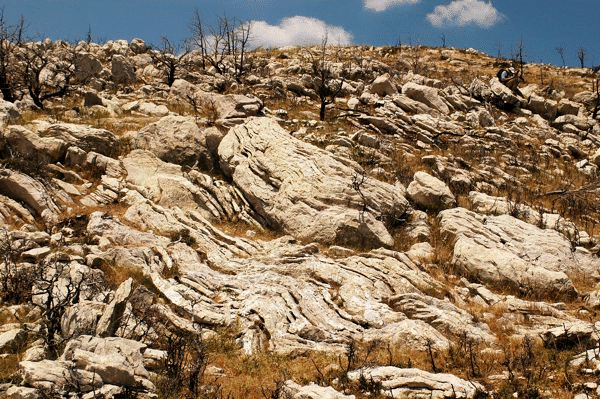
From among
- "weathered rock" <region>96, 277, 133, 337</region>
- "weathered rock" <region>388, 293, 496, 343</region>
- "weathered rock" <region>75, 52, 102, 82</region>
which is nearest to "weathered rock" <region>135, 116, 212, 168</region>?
"weathered rock" <region>96, 277, 133, 337</region>

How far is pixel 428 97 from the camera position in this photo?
35.4 meters

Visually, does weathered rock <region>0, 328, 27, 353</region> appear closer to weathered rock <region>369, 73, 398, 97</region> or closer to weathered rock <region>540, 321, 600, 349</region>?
weathered rock <region>540, 321, 600, 349</region>

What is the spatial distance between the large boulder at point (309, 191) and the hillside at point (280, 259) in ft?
0.25

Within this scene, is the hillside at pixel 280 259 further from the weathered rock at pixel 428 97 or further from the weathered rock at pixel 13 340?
A: the weathered rock at pixel 428 97

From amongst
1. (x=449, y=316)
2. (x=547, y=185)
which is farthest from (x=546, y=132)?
(x=449, y=316)

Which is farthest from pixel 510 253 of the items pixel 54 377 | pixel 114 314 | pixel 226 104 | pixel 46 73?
pixel 46 73

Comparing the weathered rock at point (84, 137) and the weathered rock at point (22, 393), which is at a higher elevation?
the weathered rock at point (84, 137)

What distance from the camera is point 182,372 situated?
26.1 feet

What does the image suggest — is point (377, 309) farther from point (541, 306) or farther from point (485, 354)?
point (541, 306)

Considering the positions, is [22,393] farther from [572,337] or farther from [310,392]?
[572,337]

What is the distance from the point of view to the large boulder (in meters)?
15.4

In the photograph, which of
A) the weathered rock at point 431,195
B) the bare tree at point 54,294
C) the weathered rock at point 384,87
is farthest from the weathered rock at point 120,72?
the bare tree at point 54,294

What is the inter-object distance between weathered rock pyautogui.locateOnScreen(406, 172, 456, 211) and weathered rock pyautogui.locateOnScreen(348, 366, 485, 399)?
11.1 meters

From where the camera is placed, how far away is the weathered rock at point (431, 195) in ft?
60.5
